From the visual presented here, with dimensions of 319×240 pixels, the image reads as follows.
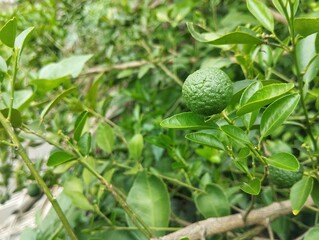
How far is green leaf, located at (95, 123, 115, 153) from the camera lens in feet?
2.68

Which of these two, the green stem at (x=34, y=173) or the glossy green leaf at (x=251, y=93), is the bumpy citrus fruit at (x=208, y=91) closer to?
the glossy green leaf at (x=251, y=93)

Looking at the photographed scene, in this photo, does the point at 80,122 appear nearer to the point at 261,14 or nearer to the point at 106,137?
the point at 106,137

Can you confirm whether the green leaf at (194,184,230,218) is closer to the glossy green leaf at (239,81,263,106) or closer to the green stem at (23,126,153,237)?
the green stem at (23,126,153,237)

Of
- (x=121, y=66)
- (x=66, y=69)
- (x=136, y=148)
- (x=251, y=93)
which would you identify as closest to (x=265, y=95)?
(x=251, y=93)

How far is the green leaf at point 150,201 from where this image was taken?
69 centimetres

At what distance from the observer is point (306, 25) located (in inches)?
19.0

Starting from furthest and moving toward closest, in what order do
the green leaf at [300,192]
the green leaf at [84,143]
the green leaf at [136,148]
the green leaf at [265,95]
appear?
1. the green leaf at [136,148]
2. the green leaf at [84,143]
3. the green leaf at [300,192]
4. the green leaf at [265,95]

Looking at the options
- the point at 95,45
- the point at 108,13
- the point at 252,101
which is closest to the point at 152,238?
the point at 252,101

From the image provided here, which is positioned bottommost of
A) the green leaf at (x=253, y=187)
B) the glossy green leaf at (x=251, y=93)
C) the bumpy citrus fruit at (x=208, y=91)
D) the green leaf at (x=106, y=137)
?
the green leaf at (x=106, y=137)

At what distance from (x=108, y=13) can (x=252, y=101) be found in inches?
41.8

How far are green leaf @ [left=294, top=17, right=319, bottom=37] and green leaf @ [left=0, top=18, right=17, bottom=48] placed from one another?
13.8 inches

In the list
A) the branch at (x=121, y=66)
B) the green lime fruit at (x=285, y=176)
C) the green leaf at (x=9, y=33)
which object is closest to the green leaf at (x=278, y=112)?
the green lime fruit at (x=285, y=176)

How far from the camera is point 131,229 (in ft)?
2.29

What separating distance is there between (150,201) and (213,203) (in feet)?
0.36
